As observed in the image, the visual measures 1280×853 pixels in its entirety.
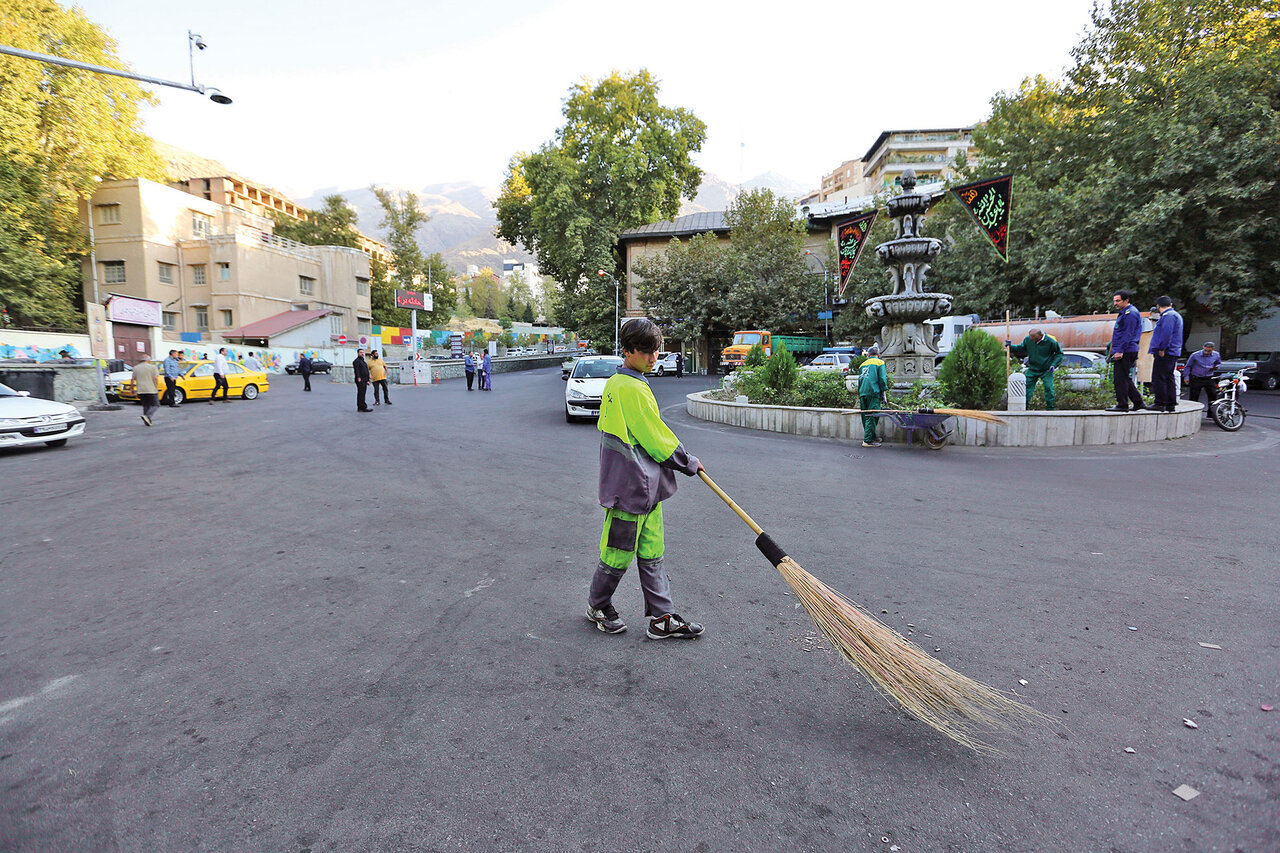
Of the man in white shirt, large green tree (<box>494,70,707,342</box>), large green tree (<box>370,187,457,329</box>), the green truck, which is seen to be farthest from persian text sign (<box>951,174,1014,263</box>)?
large green tree (<box>370,187,457,329</box>)

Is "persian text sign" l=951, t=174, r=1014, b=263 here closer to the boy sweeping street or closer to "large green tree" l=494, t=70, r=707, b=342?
the boy sweeping street

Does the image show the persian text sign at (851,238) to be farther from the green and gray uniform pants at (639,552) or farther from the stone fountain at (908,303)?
the green and gray uniform pants at (639,552)

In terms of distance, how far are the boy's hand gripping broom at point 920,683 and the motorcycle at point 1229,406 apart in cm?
1243

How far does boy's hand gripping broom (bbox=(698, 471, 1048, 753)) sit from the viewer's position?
2686 millimetres

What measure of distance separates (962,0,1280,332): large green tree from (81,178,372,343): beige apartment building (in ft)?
165

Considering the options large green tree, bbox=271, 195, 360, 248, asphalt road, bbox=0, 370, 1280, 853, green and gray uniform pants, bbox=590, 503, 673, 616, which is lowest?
asphalt road, bbox=0, 370, 1280, 853

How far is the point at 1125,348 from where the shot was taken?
10023mm

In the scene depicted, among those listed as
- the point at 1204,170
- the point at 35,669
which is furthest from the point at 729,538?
the point at 1204,170

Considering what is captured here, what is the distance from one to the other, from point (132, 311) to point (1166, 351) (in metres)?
32.3

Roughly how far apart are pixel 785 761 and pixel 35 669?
3.75 meters

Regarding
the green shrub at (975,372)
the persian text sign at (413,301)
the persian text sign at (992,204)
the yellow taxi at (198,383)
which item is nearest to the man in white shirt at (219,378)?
the yellow taxi at (198,383)

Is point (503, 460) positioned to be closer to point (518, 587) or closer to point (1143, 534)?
point (518, 587)

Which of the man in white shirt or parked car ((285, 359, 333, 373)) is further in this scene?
parked car ((285, 359, 333, 373))

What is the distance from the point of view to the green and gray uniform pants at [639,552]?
3557 millimetres
